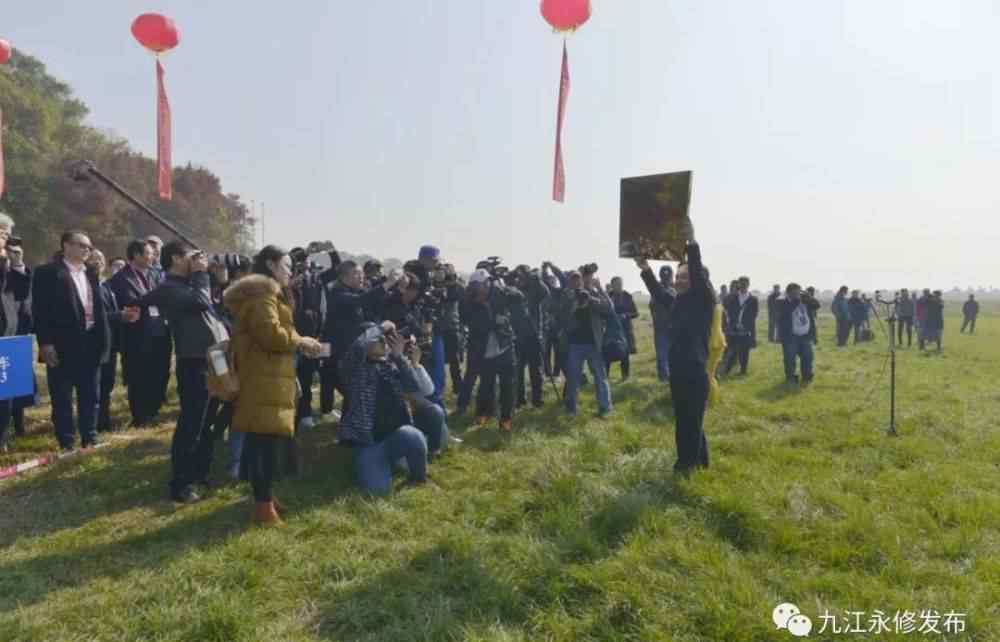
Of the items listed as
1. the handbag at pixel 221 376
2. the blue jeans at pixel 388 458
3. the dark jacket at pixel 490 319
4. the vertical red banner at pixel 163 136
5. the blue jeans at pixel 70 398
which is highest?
the vertical red banner at pixel 163 136

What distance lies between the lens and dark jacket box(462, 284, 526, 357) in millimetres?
7574

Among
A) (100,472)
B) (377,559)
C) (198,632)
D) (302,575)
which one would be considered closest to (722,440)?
(377,559)

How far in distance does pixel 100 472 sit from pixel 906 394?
39.5ft

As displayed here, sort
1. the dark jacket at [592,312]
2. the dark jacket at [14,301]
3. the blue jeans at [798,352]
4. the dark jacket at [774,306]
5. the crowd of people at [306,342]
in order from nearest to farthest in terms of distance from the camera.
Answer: the crowd of people at [306,342]
the dark jacket at [14,301]
the dark jacket at [592,312]
the blue jeans at [798,352]
the dark jacket at [774,306]

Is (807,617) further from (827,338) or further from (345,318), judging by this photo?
(827,338)

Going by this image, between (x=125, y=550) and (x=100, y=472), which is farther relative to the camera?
(x=100, y=472)

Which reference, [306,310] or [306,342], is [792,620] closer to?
[306,342]

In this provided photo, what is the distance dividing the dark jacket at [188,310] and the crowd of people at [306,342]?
0.05ft

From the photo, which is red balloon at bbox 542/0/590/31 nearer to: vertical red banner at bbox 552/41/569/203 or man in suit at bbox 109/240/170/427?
vertical red banner at bbox 552/41/569/203

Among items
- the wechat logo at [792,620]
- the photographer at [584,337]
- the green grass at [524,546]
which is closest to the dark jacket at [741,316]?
the photographer at [584,337]

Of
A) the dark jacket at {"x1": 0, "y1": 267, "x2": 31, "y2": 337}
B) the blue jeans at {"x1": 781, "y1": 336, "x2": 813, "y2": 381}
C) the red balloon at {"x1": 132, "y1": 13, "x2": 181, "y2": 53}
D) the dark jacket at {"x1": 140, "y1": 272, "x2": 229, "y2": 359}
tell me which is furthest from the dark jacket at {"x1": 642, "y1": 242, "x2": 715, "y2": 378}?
the red balloon at {"x1": 132, "y1": 13, "x2": 181, "y2": 53}

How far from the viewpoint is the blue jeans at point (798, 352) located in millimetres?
11125

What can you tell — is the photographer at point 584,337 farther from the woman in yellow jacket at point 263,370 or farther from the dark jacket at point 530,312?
the woman in yellow jacket at point 263,370

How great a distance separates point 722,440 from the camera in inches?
272
